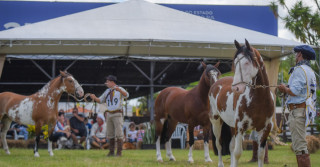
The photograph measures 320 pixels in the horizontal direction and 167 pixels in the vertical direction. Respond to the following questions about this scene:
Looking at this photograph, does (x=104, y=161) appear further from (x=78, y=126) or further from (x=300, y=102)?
(x=78, y=126)

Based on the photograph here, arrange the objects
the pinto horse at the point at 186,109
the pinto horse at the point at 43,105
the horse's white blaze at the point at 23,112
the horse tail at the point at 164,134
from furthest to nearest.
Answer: the horse's white blaze at the point at 23,112 < the pinto horse at the point at 43,105 < the horse tail at the point at 164,134 < the pinto horse at the point at 186,109

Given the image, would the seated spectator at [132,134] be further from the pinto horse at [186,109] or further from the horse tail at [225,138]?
the horse tail at [225,138]

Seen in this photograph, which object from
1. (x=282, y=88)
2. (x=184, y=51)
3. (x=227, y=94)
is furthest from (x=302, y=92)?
(x=184, y=51)

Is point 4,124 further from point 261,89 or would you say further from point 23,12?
point 23,12

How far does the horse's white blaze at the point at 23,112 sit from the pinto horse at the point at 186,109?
301 cm

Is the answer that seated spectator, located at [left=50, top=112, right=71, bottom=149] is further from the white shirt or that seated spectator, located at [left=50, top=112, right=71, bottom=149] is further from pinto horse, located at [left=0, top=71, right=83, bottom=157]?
pinto horse, located at [left=0, top=71, right=83, bottom=157]

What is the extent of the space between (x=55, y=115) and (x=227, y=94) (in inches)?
198

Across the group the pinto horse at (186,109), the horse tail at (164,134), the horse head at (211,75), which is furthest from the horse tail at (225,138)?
the horse tail at (164,134)

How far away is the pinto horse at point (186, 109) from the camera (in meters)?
8.61

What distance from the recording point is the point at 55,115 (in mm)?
10477

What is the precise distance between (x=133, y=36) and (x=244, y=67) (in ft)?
24.9

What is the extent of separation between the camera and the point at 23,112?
10.6 metres

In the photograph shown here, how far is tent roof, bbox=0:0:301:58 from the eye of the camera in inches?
501

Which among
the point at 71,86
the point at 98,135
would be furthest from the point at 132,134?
the point at 71,86
